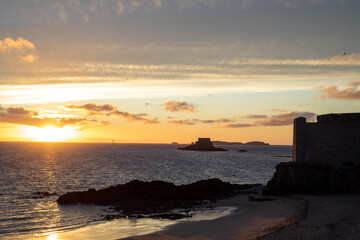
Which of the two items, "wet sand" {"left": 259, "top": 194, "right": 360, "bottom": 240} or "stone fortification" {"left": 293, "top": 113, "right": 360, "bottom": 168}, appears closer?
"wet sand" {"left": 259, "top": 194, "right": 360, "bottom": 240}

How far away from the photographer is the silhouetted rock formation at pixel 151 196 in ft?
110

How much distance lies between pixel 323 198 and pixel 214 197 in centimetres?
1202

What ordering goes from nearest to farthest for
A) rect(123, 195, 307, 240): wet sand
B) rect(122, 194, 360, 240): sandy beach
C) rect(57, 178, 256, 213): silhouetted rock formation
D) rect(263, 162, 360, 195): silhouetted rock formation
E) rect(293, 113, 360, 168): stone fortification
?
rect(122, 194, 360, 240): sandy beach
rect(123, 195, 307, 240): wet sand
rect(263, 162, 360, 195): silhouetted rock formation
rect(57, 178, 256, 213): silhouetted rock formation
rect(293, 113, 360, 168): stone fortification

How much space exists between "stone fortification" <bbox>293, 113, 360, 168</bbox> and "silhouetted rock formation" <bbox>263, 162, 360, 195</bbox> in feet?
2.87

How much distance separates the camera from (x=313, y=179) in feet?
115

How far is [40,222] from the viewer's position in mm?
27922

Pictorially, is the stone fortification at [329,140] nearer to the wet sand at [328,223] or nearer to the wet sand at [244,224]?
the wet sand at [328,223]

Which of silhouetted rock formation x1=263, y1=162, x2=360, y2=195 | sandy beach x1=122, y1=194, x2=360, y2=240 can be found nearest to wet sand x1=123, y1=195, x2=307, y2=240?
sandy beach x1=122, y1=194, x2=360, y2=240

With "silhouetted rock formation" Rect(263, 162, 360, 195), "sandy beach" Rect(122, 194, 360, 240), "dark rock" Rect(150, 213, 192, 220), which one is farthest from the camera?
"silhouetted rock formation" Rect(263, 162, 360, 195)

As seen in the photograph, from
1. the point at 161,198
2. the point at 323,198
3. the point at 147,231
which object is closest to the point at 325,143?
the point at 323,198

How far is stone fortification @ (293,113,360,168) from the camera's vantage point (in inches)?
1325

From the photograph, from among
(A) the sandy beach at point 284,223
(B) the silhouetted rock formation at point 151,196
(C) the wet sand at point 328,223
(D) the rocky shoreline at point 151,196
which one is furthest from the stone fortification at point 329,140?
(B) the silhouetted rock formation at point 151,196

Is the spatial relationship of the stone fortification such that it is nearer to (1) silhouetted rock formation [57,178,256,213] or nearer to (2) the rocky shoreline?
(2) the rocky shoreline

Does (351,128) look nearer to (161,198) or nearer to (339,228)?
(339,228)
